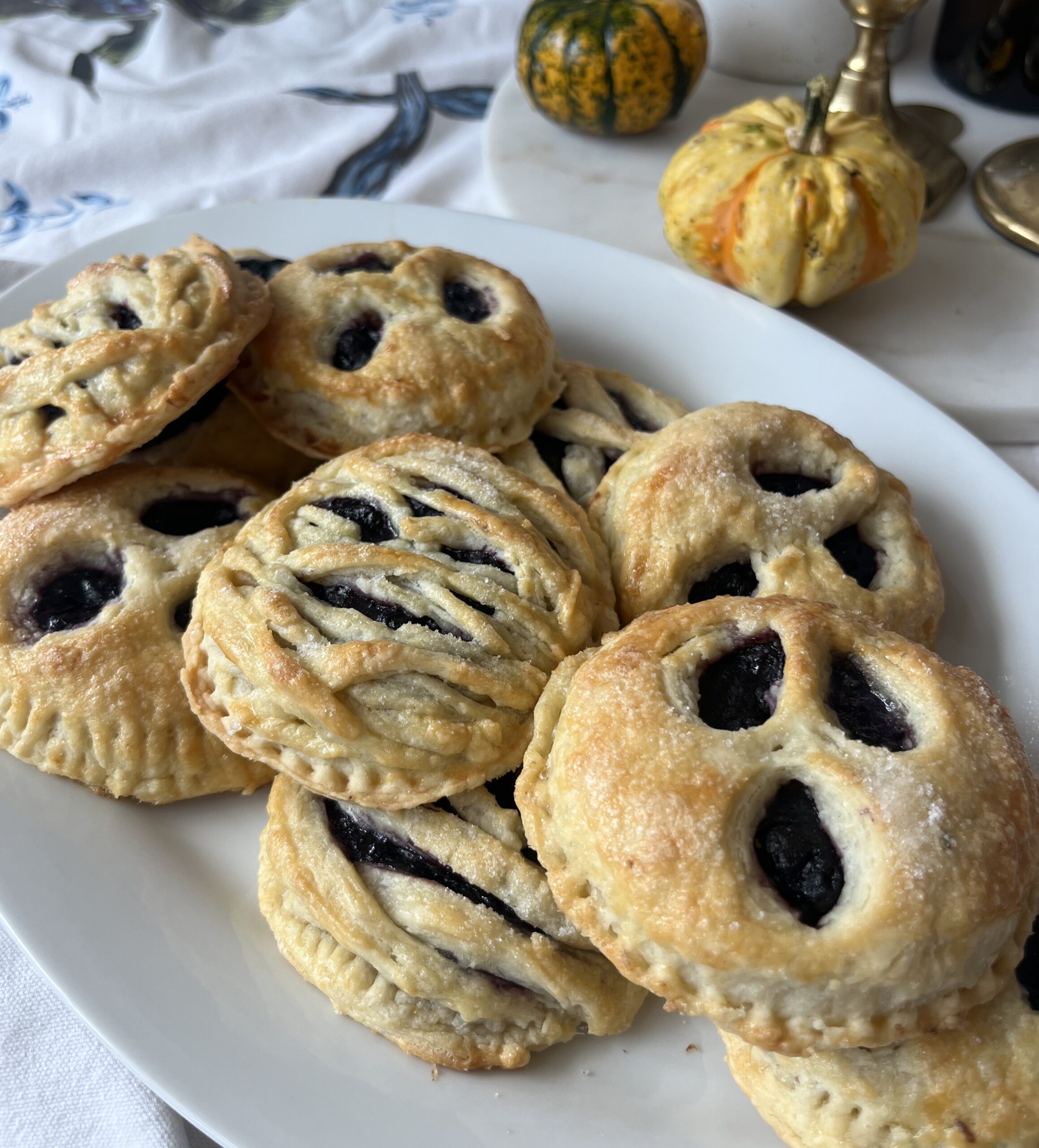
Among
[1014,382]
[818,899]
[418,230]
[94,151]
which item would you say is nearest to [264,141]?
[94,151]

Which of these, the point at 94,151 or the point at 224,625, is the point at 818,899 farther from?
the point at 94,151

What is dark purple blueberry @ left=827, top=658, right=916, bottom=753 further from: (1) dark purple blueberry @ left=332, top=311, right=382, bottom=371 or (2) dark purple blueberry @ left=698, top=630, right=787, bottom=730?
(1) dark purple blueberry @ left=332, top=311, right=382, bottom=371

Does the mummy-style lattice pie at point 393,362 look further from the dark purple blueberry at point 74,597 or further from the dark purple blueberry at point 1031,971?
the dark purple blueberry at point 1031,971

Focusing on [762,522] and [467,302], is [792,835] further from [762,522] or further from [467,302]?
[467,302]

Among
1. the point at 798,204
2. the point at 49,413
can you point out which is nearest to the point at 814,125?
the point at 798,204

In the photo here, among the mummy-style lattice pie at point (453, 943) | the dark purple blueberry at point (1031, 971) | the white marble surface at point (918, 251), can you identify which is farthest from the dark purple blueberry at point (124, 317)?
the dark purple blueberry at point (1031, 971)

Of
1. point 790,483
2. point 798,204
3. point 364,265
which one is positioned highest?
point 798,204

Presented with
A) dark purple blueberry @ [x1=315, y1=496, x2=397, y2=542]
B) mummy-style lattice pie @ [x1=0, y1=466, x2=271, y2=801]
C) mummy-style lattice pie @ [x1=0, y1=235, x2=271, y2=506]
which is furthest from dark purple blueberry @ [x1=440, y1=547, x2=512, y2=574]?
mummy-style lattice pie @ [x1=0, y1=235, x2=271, y2=506]
